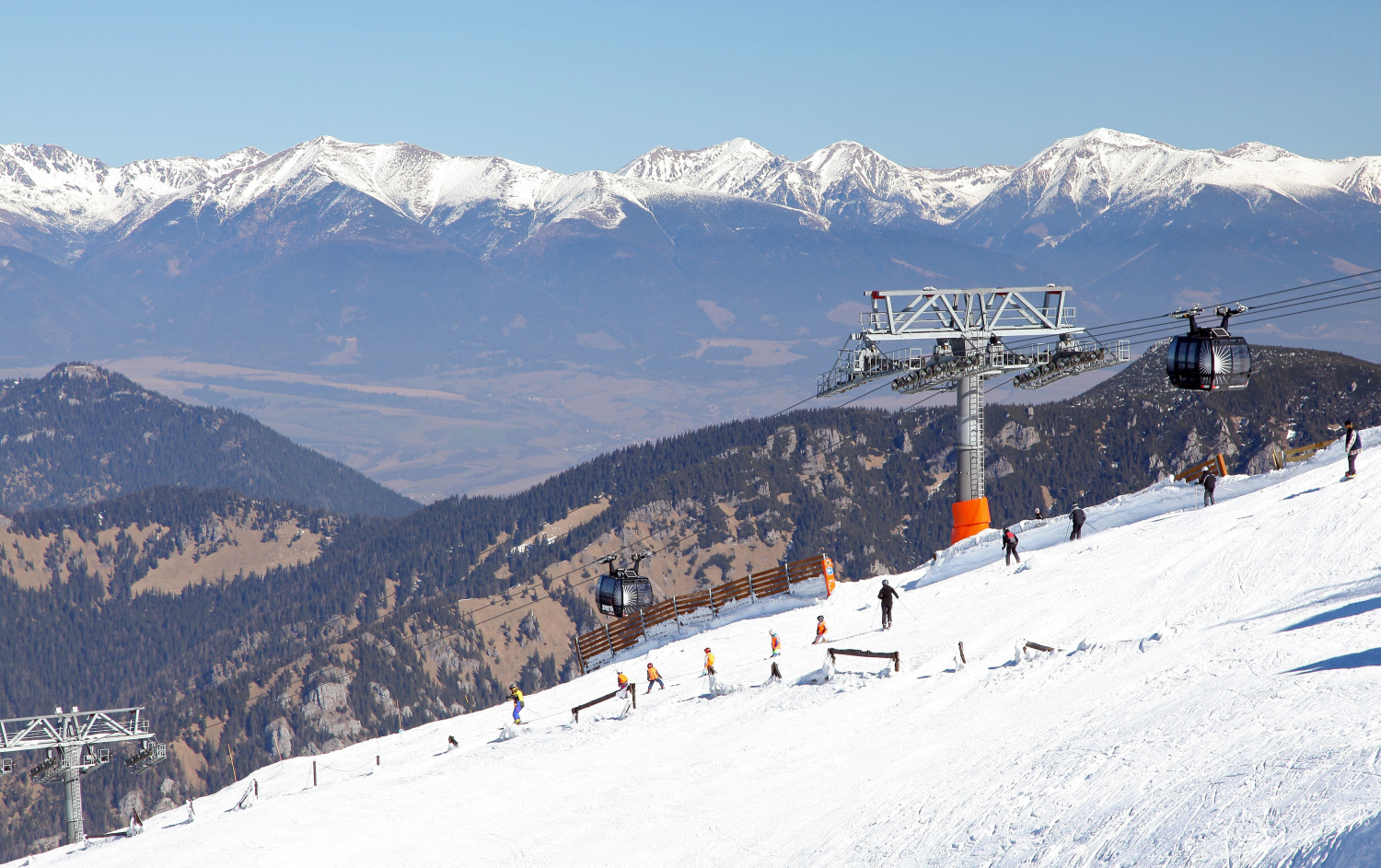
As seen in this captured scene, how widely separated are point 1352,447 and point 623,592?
31.6 meters

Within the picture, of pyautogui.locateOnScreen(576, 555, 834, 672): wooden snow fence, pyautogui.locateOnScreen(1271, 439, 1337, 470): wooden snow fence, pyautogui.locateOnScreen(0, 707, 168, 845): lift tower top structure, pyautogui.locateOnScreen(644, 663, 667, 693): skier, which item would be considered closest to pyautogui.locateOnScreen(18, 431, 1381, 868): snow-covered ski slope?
pyautogui.locateOnScreen(644, 663, 667, 693): skier

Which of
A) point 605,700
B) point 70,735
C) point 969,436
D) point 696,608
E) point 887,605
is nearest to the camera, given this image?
point 605,700

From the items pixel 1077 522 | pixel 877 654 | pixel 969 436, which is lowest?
pixel 877 654

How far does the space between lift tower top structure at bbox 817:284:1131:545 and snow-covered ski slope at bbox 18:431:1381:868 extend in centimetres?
1212

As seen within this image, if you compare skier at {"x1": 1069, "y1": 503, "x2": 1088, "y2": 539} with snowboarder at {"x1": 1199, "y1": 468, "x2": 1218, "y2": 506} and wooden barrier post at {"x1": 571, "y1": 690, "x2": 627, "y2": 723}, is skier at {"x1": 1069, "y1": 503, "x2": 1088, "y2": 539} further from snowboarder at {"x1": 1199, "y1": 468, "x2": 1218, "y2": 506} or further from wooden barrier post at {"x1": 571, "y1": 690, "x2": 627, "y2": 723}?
wooden barrier post at {"x1": 571, "y1": 690, "x2": 627, "y2": 723}

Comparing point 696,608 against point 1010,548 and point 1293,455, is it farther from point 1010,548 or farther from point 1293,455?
point 1293,455

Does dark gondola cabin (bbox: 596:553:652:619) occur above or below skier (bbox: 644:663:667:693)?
above

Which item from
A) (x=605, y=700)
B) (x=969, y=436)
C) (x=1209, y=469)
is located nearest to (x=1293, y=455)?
(x=1209, y=469)

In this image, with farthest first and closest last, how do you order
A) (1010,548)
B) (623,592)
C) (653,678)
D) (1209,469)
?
(623,592), (1209,469), (1010,548), (653,678)

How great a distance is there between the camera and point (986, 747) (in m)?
27.2

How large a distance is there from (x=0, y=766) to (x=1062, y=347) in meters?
69.3

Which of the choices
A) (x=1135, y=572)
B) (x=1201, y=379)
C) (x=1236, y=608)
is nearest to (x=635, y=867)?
(x=1236, y=608)

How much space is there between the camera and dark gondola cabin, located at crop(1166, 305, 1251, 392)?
44.9m

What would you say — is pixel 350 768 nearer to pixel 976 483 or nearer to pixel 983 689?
pixel 983 689
